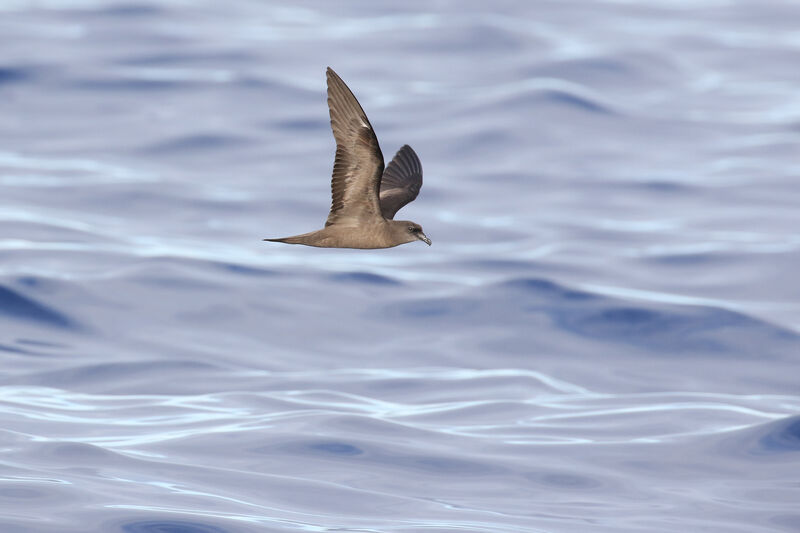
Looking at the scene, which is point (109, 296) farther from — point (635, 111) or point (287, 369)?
point (635, 111)

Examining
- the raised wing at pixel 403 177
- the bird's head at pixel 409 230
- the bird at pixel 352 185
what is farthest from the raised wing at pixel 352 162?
the raised wing at pixel 403 177

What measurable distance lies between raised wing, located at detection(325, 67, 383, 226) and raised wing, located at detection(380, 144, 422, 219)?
1.83 meters

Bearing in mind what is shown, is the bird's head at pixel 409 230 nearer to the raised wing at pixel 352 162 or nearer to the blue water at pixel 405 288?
the raised wing at pixel 352 162

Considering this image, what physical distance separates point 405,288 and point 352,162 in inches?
358

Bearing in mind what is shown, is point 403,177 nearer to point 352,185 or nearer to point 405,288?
point 352,185

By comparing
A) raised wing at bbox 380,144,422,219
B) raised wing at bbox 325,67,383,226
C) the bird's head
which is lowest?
the bird's head

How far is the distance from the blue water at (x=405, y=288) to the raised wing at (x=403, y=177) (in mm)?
2305

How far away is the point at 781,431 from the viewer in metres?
12.6

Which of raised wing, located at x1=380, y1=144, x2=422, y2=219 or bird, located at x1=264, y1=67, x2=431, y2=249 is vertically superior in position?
raised wing, located at x1=380, y1=144, x2=422, y2=219

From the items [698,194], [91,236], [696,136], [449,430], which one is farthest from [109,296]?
[696,136]

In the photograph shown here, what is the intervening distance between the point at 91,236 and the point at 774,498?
9116 millimetres

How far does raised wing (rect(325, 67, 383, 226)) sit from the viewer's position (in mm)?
7172

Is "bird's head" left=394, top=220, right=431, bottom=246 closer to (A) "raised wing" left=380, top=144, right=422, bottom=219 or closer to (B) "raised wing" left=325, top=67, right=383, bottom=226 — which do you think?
(B) "raised wing" left=325, top=67, right=383, bottom=226

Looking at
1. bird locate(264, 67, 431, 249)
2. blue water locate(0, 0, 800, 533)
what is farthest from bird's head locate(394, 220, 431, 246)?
blue water locate(0, 0, 800, 533)
